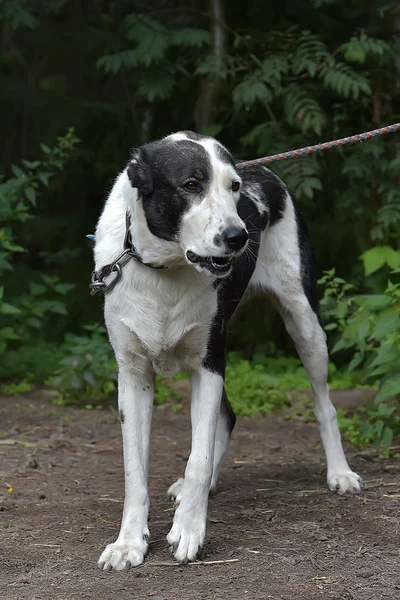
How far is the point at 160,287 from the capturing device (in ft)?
11.7

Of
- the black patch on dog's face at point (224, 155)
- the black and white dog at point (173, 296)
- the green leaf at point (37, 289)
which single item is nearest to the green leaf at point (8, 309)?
the green leaf at point (37, 289)

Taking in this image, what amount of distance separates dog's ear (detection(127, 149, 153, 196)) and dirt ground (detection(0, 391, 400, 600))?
1418mm

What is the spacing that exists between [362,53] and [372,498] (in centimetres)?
362

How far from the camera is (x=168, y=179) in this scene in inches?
135

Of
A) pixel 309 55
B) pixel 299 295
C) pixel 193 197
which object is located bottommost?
pixel 299 295

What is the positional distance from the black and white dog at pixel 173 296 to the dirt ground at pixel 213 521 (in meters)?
0.20

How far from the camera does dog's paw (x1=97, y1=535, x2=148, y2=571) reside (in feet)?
10.7

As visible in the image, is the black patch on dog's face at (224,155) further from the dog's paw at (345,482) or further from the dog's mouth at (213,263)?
the dog's paw at (345,482)

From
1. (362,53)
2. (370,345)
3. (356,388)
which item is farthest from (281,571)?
(362,53)

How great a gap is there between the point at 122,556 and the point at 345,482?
145 centimetres

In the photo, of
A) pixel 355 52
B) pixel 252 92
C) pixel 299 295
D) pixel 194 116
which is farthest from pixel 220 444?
pixel 194 116

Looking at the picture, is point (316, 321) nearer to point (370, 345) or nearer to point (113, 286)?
point (370, 345)

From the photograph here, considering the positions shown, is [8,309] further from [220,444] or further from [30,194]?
[220,444]

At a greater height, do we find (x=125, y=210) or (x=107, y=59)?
(x=107, y=59)
